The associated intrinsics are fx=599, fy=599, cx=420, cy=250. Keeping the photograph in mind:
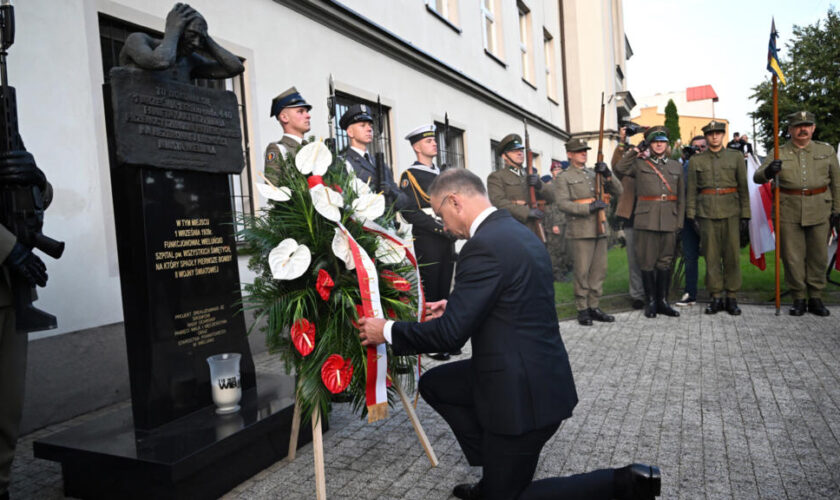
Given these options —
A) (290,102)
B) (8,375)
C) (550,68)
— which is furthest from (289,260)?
(550,68)

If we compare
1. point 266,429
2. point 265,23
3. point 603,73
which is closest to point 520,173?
point 265,23

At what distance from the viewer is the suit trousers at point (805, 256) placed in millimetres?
6824

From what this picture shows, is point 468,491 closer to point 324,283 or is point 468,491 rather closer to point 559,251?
point 324,283

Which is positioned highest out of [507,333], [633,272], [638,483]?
[507,333]

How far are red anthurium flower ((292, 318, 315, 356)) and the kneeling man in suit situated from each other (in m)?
0.59

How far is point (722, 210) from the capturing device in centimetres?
719

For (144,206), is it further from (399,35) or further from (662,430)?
(399,35)

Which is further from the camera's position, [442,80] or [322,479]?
[442,80]

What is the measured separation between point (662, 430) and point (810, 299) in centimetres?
447

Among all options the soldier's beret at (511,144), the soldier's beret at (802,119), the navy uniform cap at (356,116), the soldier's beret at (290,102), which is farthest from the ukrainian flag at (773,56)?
the soldier's beret at (290,102)

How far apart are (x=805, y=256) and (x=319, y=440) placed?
6.49m

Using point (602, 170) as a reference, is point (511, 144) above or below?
above

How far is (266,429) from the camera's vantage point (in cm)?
332

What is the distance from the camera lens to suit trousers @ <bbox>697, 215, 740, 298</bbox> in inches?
282
